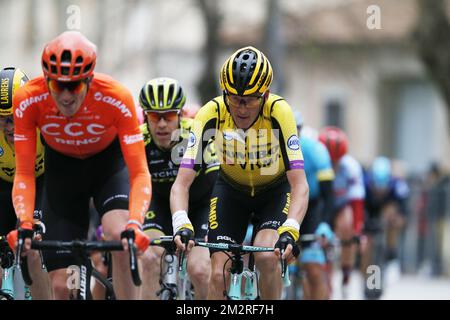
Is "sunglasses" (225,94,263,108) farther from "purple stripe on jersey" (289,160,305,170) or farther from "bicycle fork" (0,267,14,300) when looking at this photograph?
"bicycle fork" (0,267,14,300)

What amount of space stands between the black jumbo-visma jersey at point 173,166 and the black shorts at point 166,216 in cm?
7

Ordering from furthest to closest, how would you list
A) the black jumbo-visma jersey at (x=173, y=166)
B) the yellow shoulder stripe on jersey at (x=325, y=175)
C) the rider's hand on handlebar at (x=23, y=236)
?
the yellow shoulder stripe on jersey at (x=325, y=175), the black jumbo-visma jersey at (x=173, y=166), the rider's hand on handlebar at (x=23, y=236)

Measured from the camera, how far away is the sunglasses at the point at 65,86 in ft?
25.0

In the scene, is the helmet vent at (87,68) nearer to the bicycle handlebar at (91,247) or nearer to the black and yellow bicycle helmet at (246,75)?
the black and yellow bicycle helmet at (246,75)

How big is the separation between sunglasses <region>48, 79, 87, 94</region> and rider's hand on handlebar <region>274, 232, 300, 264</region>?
1707 mm

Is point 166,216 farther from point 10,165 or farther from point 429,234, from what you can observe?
point 429,234

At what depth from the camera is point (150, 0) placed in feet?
110

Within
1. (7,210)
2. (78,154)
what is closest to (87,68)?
(78,154)

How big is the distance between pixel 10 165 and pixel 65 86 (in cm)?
154

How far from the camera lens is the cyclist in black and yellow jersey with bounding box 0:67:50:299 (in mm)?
8547

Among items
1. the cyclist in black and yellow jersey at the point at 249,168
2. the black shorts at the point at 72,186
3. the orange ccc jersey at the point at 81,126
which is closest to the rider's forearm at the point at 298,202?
the cyclist in black and yellow jersey at the point at 249,168

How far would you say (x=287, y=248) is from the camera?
752cm

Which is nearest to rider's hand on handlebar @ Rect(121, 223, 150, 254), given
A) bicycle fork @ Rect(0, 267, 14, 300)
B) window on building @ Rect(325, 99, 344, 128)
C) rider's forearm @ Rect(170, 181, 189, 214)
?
rider's forearm @ Rect(170, 181, 189, 214)
